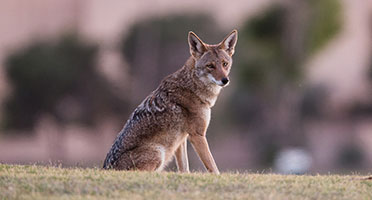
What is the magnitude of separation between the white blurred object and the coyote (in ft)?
111

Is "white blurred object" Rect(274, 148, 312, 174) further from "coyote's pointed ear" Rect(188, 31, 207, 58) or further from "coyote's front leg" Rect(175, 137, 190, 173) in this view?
"coyote's front leg" Rect(175, 137, 190, 173)

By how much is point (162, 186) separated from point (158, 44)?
4594 centimetres

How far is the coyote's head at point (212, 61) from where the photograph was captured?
1268 centimetres

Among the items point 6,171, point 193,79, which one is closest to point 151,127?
point 193,79

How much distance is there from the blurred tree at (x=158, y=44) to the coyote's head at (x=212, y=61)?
127 feet

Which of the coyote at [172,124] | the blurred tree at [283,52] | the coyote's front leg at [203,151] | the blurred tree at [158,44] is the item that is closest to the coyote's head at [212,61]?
the coyote at [172,124]

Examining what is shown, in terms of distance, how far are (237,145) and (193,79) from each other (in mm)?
48708

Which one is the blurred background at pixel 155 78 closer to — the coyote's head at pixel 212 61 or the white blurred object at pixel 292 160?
the white blurred object at pixel 292 160

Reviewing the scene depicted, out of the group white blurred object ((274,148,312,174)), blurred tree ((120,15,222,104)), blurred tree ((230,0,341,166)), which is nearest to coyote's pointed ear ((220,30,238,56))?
white blurred object ((274,148,312,174))

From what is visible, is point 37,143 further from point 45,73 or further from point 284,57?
point 284,57

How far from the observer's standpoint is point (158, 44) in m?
55.6

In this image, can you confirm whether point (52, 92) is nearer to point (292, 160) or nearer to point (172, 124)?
point (292, 160)

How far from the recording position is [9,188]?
981cm

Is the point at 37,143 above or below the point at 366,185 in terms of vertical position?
below
